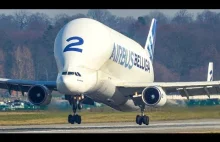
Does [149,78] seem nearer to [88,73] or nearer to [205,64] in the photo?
[88,73]

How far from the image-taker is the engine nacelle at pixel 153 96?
35.9 metres

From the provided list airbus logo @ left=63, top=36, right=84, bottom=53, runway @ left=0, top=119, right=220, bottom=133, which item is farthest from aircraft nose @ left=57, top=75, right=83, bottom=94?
runway @ left=0, top=119, right=220, bottom=133

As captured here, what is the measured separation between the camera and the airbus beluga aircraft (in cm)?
3359

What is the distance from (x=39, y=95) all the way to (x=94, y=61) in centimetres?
300

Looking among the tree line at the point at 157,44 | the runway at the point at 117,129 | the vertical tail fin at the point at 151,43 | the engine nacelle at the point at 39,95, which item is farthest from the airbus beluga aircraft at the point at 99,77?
the tree line at the point at 157,44

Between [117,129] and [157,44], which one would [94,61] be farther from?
[157,44]

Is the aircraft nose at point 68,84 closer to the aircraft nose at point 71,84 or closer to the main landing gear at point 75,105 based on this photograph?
the aircraft nose at point 71,84

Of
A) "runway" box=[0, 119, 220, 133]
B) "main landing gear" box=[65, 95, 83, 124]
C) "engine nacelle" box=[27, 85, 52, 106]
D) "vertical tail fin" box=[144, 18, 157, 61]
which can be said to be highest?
"vertical tail fin" box=[144, 18, 157, 61]

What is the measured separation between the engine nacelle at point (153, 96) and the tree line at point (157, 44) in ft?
110

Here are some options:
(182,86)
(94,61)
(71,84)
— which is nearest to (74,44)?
(94,61)

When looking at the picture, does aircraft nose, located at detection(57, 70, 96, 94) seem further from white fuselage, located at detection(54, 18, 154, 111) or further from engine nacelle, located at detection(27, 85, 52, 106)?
engine nacelle, located at detection(27, 85, 52, 106)

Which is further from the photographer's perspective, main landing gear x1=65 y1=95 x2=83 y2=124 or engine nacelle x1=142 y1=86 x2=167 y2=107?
engine nacelle x1=142 y1=86 x2=167 y2=107

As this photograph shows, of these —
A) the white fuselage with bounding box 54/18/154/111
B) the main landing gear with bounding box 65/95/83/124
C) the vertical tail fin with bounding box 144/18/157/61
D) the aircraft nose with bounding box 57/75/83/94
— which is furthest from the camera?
the vertical tail fin with bounding box 144/18/157/61

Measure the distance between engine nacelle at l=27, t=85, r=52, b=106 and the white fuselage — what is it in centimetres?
155
